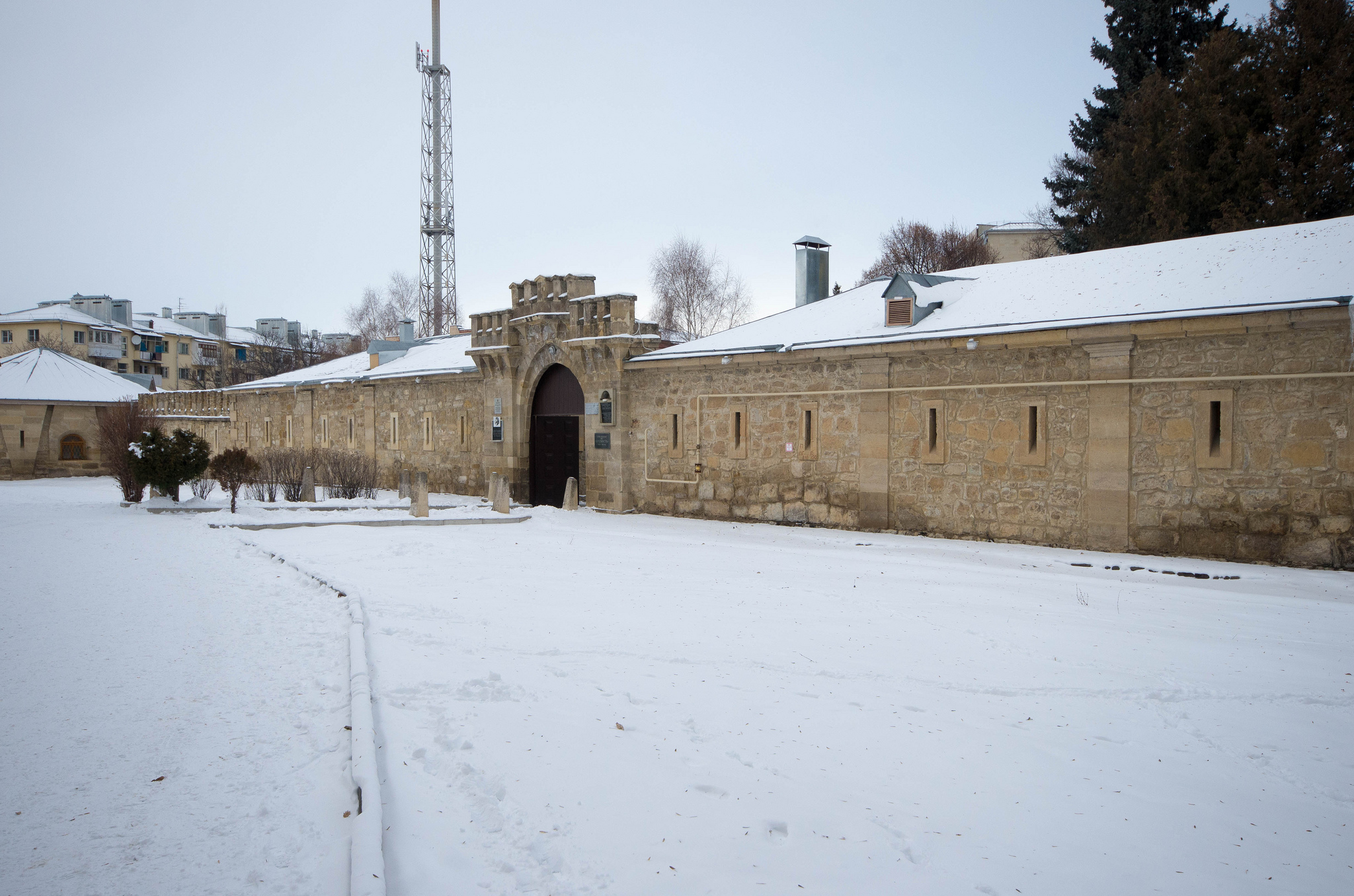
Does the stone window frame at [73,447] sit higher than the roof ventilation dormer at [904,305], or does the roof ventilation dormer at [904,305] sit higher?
the roof ventilation dormer at [904,305]

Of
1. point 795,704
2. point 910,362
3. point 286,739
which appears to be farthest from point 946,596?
point 286,739

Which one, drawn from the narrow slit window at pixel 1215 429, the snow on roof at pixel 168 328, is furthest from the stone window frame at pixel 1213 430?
the snow on roof at pixel 168 328

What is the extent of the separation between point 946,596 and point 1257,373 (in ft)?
15.5

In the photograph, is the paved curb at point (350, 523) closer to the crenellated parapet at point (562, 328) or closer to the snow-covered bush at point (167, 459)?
the snow-covered bush at point (167, 459)

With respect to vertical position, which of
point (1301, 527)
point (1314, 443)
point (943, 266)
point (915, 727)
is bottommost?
point (915, 727)

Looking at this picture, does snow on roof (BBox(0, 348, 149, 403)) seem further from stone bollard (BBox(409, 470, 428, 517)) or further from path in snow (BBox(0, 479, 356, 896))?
path in snow (BBox(0, 479, 356, 896))

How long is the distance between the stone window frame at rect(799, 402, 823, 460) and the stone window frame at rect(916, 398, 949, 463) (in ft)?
5.85

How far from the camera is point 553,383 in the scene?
18.5 m

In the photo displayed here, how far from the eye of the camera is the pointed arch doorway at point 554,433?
18156 millimetres

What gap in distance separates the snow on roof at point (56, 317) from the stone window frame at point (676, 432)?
188ft

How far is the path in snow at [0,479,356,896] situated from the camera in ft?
10.5

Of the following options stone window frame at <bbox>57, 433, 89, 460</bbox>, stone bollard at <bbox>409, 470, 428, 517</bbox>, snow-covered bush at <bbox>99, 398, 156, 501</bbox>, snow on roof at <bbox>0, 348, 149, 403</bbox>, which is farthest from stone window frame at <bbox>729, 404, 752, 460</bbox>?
stone window frame at <bbox>57, 433, 89, 460</bbox>

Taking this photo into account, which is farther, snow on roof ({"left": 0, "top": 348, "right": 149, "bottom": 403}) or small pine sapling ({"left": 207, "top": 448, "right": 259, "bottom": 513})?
snow on roof ({"left": 0, "top": 348, "right": 149, "bottom": 403})

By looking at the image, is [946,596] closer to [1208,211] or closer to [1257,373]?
[1257,373]
